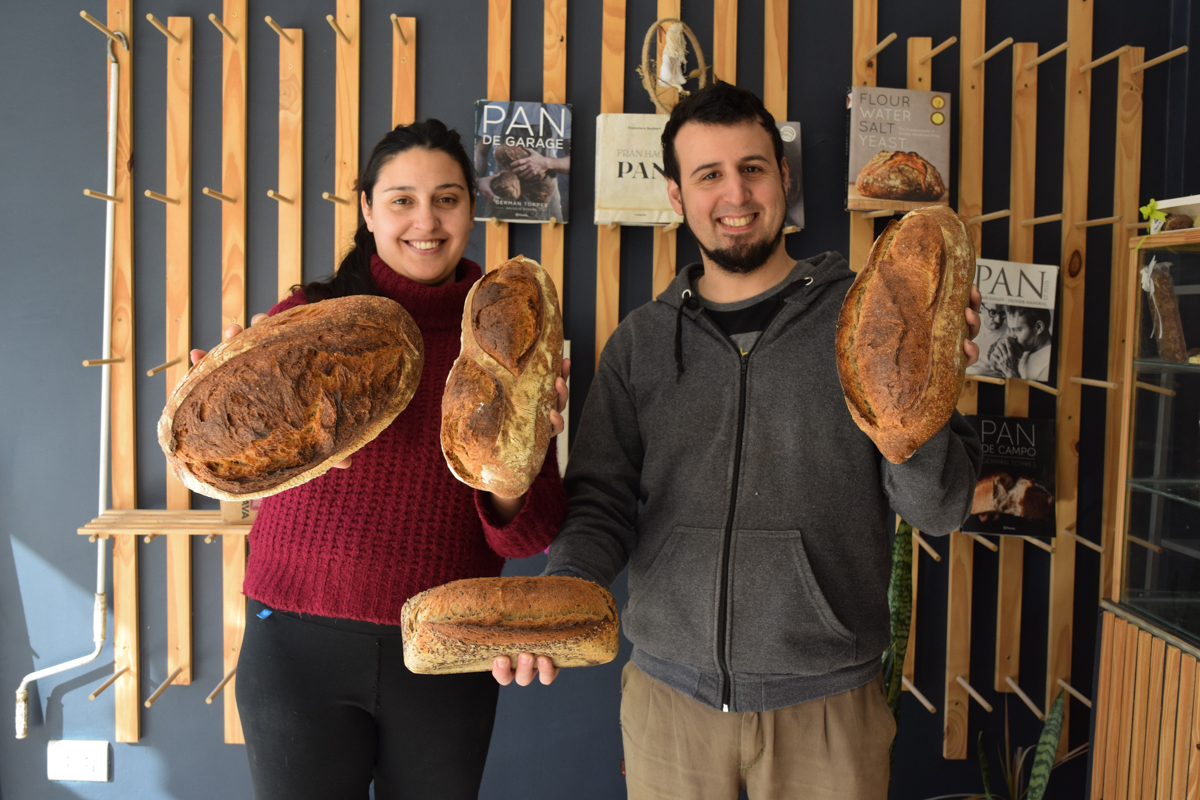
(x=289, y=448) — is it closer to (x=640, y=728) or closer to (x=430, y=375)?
(x=430, y=375)

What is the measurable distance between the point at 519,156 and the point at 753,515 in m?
1.49

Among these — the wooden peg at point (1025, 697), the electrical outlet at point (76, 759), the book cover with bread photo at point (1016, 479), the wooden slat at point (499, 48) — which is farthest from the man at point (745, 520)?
the electrical outlet at point (76, 759)

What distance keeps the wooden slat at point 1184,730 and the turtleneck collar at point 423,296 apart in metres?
2.05

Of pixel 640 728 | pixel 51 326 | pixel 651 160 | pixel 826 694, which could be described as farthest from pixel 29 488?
pixel 826 694

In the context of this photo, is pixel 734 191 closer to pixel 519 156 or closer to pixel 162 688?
pixel 519 156

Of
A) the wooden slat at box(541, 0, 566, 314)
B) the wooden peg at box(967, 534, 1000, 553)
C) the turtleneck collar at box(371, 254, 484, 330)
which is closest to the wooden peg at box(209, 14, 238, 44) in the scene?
the wooden slat at box(541, 0, 566, 314)

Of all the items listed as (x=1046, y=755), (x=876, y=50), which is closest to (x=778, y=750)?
(x=1046, y=755)

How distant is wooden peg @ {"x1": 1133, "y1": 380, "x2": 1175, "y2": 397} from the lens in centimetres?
191

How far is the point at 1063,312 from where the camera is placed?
7.84ft

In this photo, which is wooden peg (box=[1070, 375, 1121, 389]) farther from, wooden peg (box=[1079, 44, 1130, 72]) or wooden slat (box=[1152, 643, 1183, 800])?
wooden peg (box=[1079, 44, 1130, 72])

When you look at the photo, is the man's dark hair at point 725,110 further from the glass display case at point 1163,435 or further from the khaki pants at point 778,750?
the glass display case at point 1163,435

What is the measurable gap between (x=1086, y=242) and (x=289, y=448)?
272cm

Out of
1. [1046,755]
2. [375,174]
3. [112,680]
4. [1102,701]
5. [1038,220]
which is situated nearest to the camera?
[375,174]

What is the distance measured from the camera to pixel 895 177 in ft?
7.40
